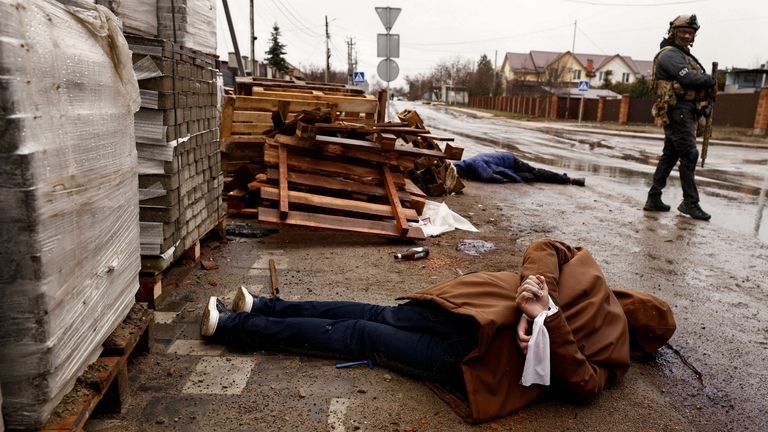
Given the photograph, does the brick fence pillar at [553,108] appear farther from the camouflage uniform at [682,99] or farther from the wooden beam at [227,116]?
the wooden beam at [227,116]

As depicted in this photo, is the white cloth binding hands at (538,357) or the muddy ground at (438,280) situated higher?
the white cloth binding hands at (538,357)

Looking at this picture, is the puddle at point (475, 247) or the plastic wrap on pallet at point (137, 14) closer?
the plastic wrap on pallet at point (137, 14)

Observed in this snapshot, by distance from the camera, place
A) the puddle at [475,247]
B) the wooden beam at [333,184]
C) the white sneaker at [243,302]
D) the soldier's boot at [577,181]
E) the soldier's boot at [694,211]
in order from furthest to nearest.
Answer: the soldier's boot at [577,181] → the soldier's boot at [694,211] → the wooden beam at [333,184] → the puddle at [475,247] → the white sneaker at [243,302]

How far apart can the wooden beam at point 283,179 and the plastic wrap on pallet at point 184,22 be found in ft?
5.05

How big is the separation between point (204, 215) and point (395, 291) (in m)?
1.70

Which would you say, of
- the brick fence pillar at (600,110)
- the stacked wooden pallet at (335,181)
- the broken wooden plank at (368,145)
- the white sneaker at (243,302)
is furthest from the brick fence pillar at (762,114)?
the white sneaker at (243,302)

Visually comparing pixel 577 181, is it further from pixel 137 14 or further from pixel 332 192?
pixel 137 14

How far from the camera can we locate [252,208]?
6.43 m

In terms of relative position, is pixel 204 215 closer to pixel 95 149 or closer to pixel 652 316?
pixel 95 149

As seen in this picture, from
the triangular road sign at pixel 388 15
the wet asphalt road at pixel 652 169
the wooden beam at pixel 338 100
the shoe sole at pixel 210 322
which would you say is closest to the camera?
the shoe sole at pixel 210 322

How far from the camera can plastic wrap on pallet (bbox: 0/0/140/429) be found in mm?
1710

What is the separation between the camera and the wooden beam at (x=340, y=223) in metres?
5.34

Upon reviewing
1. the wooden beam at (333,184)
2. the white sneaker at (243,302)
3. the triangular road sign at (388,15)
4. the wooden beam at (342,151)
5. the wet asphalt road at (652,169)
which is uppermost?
the triangular road sign at (388,15)

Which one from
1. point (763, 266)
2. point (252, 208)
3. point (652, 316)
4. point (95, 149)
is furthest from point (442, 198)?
point (95, 149)
